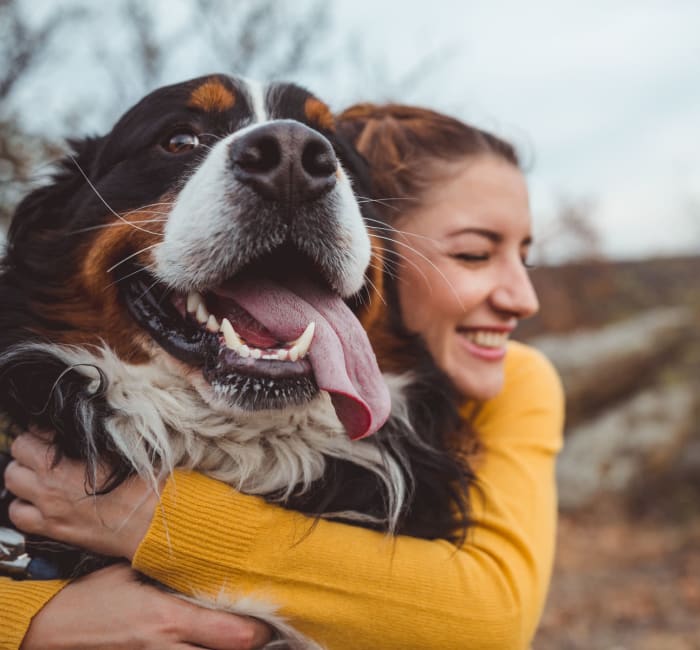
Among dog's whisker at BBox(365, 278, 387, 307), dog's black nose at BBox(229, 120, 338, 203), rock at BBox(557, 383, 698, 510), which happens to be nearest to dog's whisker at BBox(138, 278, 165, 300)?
dog's black nose at BBox(229, 120, 338, 203)

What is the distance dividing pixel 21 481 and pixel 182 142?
3.33 ft

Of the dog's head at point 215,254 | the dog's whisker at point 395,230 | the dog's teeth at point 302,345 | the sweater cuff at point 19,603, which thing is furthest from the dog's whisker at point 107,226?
the sweater cuff at point 19,603

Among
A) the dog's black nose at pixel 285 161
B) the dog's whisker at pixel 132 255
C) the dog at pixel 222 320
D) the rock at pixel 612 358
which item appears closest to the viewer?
the dog's black nose at pixel 285 161

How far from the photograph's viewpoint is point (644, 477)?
6801 mm

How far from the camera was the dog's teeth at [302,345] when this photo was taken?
1.66 metres

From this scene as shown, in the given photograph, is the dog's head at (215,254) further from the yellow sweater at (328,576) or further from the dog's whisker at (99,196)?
the yellow sweater at (328,576)

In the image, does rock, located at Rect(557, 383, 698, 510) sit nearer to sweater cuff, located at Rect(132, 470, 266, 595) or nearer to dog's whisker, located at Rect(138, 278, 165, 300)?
sweater cuff, located at Rect(132, 470, 266, 595)

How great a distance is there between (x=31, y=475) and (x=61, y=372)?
0.29 m

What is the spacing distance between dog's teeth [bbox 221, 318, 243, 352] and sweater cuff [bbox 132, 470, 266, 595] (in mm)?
377

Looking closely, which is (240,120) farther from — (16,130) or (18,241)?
(16,130)

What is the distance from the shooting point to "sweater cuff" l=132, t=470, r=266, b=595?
5.48ft

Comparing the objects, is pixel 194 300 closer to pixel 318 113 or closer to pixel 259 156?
pixel 259 156

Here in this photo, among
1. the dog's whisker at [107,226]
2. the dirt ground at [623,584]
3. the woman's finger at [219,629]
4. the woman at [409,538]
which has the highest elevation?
the dog's whisker at [107,226]

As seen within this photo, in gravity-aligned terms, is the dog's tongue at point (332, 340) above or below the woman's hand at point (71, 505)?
above
